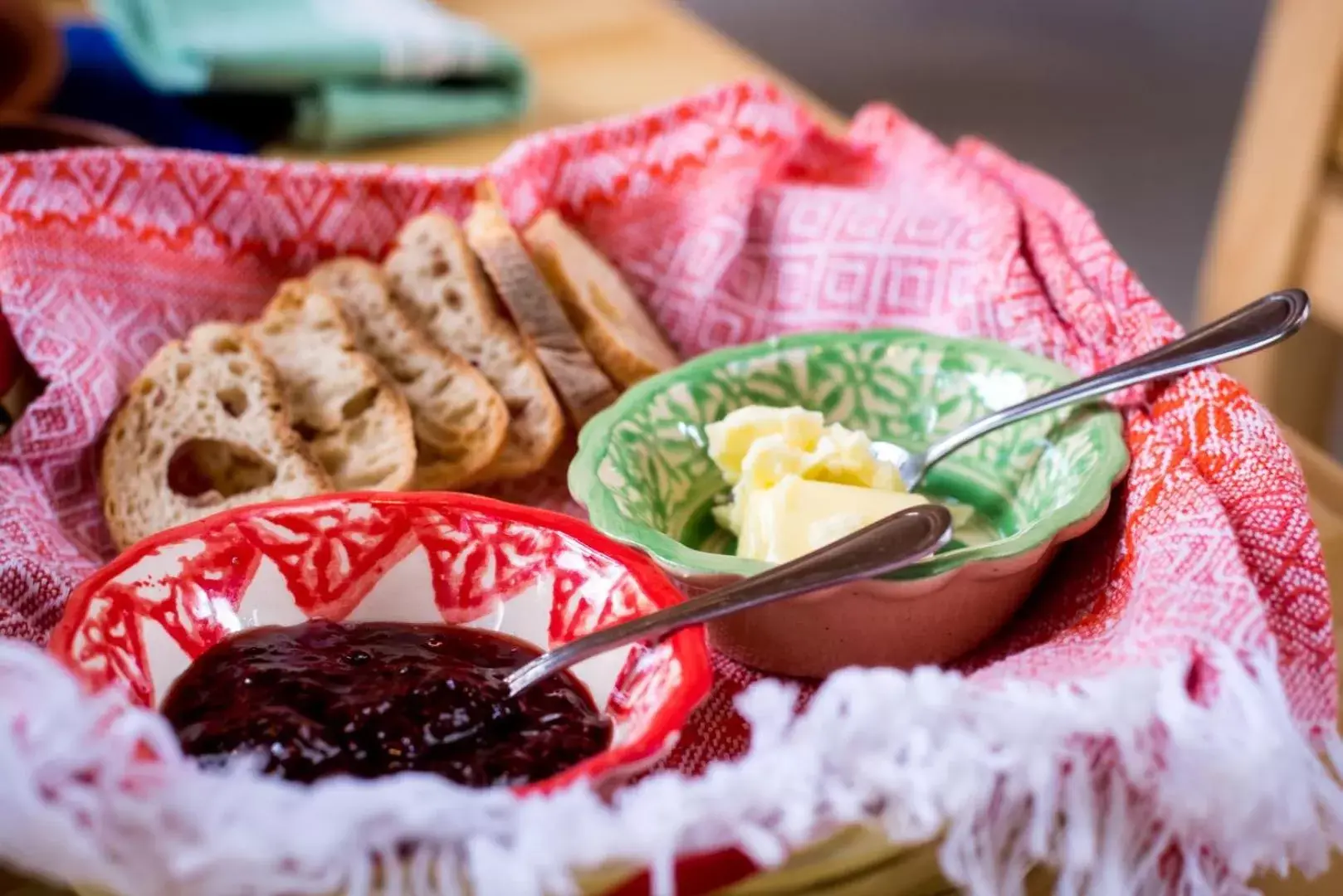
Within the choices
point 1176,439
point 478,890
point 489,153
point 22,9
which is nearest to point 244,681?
point 478,890

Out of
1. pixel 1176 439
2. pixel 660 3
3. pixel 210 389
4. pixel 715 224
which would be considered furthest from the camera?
pixel 660 3

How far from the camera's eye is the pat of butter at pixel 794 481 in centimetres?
107

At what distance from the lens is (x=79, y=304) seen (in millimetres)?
1375

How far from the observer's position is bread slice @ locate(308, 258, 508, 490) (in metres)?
1.36

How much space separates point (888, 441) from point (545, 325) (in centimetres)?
39

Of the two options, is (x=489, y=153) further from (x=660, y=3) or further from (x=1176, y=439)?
(x=1176, y=439)

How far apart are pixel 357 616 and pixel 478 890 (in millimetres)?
392

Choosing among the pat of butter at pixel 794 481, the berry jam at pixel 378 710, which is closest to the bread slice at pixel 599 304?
the pat of butter at pixel 794 481

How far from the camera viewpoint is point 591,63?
2562 millimetres

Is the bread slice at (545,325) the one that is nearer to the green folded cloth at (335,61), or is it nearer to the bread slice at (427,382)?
the bread slice at (427,382)

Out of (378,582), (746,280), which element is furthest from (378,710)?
(746,280)

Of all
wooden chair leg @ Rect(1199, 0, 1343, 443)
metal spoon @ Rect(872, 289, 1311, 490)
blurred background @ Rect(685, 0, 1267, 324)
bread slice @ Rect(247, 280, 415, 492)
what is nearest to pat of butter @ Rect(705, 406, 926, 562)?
metal spoon @ Rect(872, 289, 1311, 490)

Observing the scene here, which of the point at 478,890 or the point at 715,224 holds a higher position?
the point at 715,224

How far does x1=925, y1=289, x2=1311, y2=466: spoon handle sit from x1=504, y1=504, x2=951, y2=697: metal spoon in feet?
0.87
